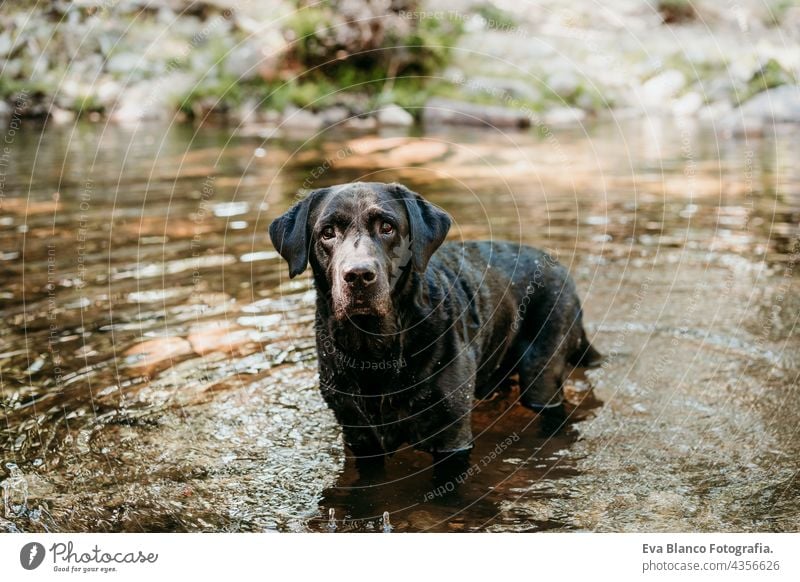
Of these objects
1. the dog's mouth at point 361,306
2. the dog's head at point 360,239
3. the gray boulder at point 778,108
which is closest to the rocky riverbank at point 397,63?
the gray boulder at point 778,108

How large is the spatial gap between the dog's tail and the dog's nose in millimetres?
2804

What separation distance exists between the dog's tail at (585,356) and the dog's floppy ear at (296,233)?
2786mm

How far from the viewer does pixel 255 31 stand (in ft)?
86.2

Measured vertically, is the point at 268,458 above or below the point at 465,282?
below

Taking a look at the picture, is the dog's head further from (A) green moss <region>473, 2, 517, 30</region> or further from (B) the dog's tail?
(A) green moss <region>473, 2, 517, 30</region>

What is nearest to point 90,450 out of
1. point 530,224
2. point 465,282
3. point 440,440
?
point 440,440

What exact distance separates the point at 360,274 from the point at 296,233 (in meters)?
0.73

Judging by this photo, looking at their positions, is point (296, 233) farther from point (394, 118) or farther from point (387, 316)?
point (394, 118)

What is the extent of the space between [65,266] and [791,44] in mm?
25056

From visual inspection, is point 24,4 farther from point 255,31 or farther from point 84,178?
point 84,178

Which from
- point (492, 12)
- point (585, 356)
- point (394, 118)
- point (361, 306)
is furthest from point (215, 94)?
point (361, 306)
